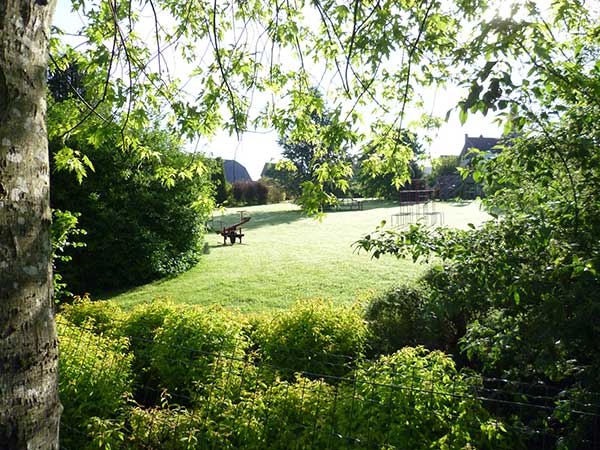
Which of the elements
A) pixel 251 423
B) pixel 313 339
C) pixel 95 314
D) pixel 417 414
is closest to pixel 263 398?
pixel 251 423

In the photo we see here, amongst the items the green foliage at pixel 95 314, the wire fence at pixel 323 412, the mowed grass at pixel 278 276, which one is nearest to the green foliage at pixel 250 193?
the mowed grass at pixel 278 276

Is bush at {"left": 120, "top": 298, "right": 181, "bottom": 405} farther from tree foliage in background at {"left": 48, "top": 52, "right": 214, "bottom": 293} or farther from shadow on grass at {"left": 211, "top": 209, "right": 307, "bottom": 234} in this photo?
shadow on grass at {"left": 211, "top": 209, "right": 307, "bottom": 234}

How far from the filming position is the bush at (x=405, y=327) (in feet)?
15.7

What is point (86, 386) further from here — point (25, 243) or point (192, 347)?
point (25, 243)

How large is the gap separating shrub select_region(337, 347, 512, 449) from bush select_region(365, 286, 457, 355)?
185cm

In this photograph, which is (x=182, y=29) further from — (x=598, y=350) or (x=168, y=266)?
(x=168, y=266)

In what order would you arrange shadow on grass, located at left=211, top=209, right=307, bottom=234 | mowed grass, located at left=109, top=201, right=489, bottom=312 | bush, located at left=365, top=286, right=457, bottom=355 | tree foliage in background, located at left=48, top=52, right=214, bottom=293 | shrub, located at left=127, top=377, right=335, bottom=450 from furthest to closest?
1. shadow on grass, located at left=211, top=209, right=307, bottom=234
2. tree foliage in background, located at left=48, top=52, right=214, bottom=293
3. mowed grass, located at left=109, top=201, right=489, bottom=312
4. bush, located at left=365, top=286, right=457, bottom=355
5. shrub, located at left=127, top=377, right=335, bottom=450

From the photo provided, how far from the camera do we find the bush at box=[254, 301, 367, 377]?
406 centimetres

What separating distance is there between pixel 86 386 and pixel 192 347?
34.9 inches

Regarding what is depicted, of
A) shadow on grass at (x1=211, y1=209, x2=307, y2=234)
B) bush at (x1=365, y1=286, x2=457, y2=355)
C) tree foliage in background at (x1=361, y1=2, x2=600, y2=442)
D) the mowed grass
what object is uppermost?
tree foliage in background at (x1=361, y1=2, x2=600, y2=442)

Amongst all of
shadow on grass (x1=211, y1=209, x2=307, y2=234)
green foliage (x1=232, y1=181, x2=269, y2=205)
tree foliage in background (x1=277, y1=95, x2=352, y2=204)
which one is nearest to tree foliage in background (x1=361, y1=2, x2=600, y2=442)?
tree foliage in background (x1=277, y1=95, x2=352, y2=204)

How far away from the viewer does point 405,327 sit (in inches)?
191

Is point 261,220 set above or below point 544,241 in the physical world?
below

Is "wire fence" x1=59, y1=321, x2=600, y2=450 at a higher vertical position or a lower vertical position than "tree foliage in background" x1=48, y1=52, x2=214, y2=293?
lower
